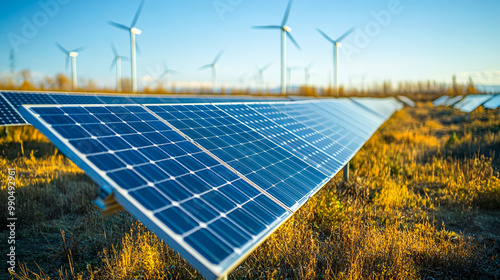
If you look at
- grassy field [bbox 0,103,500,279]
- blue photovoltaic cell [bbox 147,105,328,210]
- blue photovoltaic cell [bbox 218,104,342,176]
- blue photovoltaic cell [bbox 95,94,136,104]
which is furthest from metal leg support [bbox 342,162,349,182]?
blue photovoltaic cell [bbox 95,94,136,104]

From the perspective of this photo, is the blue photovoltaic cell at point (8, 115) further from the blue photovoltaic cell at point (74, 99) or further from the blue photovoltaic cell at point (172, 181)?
the blue photovoltaic cell at point (172, 181)

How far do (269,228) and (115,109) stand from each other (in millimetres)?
3741

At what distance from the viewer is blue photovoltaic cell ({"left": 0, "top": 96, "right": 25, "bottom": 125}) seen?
14.9 m

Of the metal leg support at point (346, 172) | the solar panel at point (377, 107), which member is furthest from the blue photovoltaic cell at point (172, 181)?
the solar panel at point (377, 107)

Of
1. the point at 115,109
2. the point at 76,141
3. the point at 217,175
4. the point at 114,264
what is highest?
the point at 115,109

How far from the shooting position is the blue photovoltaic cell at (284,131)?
7.70 m

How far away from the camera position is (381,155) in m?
15.3

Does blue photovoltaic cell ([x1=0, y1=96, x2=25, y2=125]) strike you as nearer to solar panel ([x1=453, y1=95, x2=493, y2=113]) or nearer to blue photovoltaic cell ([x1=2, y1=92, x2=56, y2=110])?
blue photovoltaic cell ([x1=2, y1=92, x2=56, y2=110])

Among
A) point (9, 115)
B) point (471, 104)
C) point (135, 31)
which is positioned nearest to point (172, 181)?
point (9, 115)

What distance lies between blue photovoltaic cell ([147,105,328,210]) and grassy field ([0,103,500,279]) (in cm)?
112

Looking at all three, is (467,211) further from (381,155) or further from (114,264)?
(114,264)

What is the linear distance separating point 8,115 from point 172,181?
15126 mm

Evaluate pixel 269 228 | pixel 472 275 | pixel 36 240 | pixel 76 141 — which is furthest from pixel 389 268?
pixel 36 240

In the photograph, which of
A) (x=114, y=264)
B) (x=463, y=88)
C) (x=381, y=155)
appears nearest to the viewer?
(x=114, y=264)
